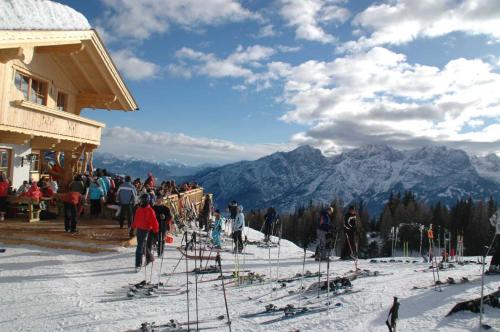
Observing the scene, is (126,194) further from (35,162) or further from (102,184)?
Result: (35,162)

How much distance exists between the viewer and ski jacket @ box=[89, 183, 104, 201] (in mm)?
17625

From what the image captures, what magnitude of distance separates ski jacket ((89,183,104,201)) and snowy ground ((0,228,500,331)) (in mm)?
5271

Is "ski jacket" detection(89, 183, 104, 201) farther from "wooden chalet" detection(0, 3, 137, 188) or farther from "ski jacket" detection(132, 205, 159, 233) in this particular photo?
"ski jacket" detection(132, 205, 159, 233)

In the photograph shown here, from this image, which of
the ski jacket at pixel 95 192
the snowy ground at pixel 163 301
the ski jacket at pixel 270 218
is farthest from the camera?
the ski jacket at pixel 270 218

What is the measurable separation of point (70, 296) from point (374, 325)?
608cm

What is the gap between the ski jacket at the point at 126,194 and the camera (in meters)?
15.7

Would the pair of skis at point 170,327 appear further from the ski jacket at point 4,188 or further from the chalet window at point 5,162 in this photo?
the chalet window at point 5,162

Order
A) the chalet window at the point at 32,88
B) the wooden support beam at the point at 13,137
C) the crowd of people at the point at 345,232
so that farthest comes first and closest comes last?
the chalet window at the point at 32,88, the wooden support beam at the point at 13,137, the crowd of people at the point at 345,232

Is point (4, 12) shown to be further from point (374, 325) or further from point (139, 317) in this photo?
point (374, 325)

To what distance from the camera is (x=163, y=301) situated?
8875mm

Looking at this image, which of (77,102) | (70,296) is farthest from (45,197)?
(70,296)

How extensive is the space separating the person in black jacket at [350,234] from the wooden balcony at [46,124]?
12408 mm

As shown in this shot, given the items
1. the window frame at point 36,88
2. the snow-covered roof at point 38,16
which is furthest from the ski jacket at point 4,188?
the snow-covered roof at point 38,16

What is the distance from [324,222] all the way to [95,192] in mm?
9566
